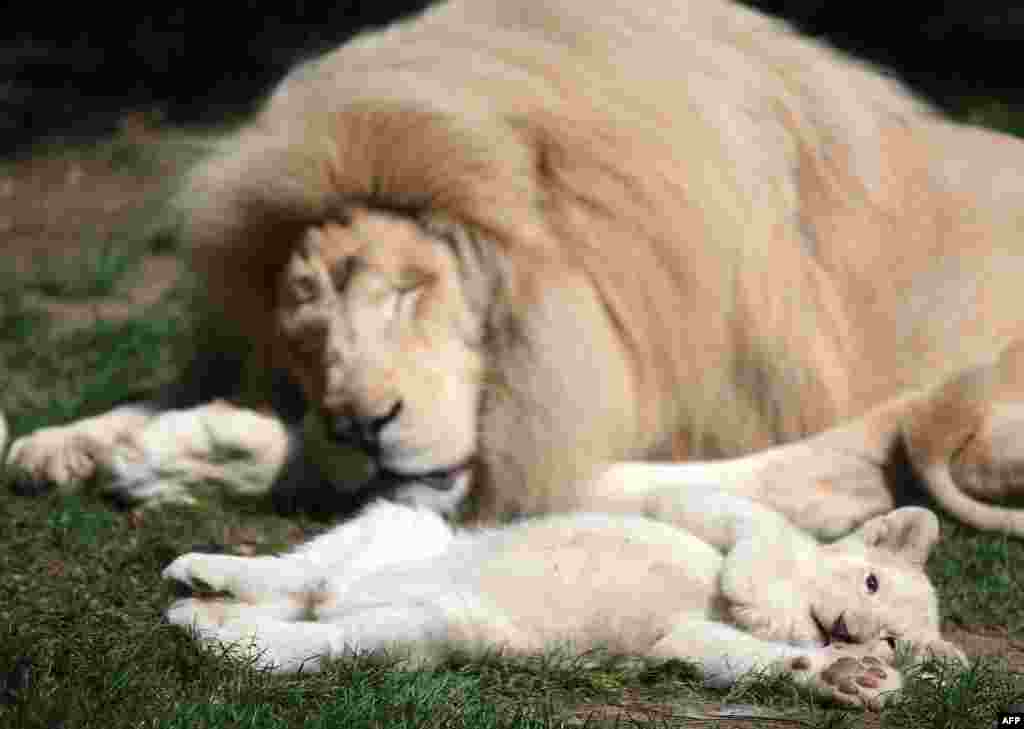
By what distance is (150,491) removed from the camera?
4715 mm

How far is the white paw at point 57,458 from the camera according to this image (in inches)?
192

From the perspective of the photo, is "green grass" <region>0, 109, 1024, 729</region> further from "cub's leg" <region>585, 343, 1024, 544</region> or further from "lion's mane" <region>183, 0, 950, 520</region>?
"lion's mane" <region>183, 0, 950, 520</region>

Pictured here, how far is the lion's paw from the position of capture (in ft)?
10.7

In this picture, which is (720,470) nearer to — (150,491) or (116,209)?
(150,491)

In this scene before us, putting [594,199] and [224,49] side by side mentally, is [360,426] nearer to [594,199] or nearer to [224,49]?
[594,199]

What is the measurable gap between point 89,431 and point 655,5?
5.75ft

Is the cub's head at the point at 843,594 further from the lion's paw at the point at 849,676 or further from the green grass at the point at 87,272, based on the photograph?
the green grass at the point at 87,272

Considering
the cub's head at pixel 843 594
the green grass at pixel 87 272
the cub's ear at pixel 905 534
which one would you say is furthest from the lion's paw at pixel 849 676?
the green grass at pixel 87 272

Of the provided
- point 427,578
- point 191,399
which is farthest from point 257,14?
point 427,578

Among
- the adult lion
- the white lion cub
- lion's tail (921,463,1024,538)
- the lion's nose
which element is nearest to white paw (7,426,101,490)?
the adult lion

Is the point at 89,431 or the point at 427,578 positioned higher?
the point at 427,578

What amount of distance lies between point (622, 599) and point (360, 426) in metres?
0.90

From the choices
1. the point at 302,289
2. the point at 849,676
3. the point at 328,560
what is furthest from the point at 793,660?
the point at 302,289

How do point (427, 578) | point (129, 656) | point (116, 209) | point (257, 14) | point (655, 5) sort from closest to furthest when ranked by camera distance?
point (129, 656) → point (427, 578) → point (655, 5) → point (116, 209) → point (257, 14)
